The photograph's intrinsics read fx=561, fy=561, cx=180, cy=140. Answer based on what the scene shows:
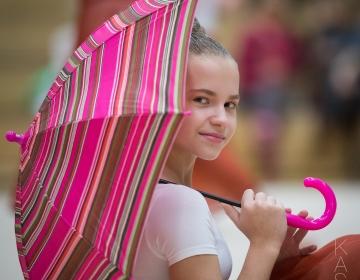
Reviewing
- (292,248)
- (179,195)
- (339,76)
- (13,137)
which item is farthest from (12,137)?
(339,76)

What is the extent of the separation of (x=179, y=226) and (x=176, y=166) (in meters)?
0.21

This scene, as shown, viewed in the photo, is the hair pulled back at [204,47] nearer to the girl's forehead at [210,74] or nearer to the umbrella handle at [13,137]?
the girl's forehead at [210,74]

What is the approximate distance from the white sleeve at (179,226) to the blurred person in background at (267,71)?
8.81ft

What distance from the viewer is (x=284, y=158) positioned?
385 cm

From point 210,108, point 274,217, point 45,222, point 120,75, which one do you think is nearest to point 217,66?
point 210,108

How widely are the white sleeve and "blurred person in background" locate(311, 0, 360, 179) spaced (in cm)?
303

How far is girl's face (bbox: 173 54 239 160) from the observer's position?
3.31 feet

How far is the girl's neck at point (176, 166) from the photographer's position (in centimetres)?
108

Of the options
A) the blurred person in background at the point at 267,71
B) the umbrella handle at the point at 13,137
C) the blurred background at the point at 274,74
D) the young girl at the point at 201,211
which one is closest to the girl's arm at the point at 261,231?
the young girl at the point at 201,211

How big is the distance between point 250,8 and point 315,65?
0.66m

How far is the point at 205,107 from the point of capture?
40.1 inches

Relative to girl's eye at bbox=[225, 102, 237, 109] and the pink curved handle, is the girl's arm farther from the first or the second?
girl's eye at bbox=[225, 102, 237, 109]

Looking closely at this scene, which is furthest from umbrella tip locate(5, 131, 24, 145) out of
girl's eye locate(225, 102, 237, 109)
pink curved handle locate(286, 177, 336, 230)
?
pink curved handle locate(286, 177, 336, 230)

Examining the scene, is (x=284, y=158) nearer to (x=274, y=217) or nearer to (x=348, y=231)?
(x=348, y=231)
